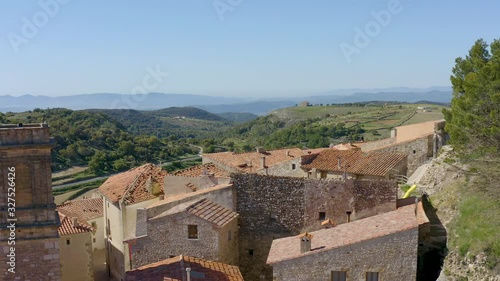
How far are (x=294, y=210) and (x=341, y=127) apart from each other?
5856 centimetres

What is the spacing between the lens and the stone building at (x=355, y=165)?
20.8m

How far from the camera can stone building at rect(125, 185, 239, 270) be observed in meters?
16.2

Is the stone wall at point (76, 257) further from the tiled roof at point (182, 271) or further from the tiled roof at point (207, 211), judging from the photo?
the tiled roof at point (182, 271)

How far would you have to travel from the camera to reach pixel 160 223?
1647 centimetres

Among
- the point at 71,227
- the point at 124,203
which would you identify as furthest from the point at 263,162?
the point at 71,227

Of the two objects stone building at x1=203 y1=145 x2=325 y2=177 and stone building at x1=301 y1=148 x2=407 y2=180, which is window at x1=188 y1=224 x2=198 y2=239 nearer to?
stone building at x1=301 y1=148 x2=407 y2=180

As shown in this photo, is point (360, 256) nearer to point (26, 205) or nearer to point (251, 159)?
point (26, 205)

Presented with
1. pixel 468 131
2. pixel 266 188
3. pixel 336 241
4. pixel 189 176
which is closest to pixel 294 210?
pixel 266 188

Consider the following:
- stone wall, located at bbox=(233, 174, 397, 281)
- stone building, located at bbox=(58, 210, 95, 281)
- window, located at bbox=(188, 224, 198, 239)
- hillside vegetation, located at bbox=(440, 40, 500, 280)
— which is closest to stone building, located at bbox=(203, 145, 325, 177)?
stone wall, located at bbox=(233, 174, 397, 281)

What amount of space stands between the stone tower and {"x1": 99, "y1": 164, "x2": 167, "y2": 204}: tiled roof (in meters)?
8.60

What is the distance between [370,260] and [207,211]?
6012mm

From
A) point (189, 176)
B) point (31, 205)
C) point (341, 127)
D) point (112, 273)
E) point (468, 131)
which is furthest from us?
point (341, 127)

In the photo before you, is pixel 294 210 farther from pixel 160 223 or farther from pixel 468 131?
pixel 468 131

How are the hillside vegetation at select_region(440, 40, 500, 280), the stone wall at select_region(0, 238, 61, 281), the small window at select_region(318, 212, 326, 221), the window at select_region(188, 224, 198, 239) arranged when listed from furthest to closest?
the small window at select_region(318, 212, 326, 221)
the window at select_region(188, 224, 198, 239)
the hillside vegetation at select_region(440, 40, 500, 280)
the stone wall at select_region(0, 238, 61, 281)
